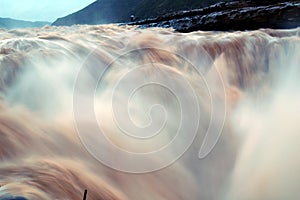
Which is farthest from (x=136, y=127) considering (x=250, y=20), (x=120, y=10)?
(x=120, y=10)

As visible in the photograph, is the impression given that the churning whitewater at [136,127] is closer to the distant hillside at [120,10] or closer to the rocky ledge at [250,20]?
the rocky ledge at [250,20]

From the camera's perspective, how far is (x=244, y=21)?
722 inches

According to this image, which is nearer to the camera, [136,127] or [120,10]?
[136,127]

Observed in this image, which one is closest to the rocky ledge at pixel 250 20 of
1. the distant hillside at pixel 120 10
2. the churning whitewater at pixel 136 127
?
the churning whitewater at pixel 136 127

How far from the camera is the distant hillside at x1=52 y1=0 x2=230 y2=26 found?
11219 centimetres

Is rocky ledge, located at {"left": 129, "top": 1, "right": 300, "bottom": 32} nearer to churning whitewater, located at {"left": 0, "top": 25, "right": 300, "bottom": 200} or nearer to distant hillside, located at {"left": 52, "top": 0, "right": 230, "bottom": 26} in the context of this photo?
churning whitewater, located at {"left": 0, "top": 25, "right": 300, "bottom": 200}

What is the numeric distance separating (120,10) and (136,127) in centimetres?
15946

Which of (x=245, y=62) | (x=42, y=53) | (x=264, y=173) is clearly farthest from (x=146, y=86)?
(x=245, y=62)

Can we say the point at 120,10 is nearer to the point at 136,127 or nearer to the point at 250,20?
the point at 250,20

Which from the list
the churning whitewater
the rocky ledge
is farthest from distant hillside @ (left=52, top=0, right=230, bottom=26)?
the churning whitewater

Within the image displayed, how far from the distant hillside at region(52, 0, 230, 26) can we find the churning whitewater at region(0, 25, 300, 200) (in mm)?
94444

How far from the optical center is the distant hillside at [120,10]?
112188 mm

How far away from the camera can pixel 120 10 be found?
16012 cm

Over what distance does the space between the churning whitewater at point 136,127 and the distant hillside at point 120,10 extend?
310 feet
